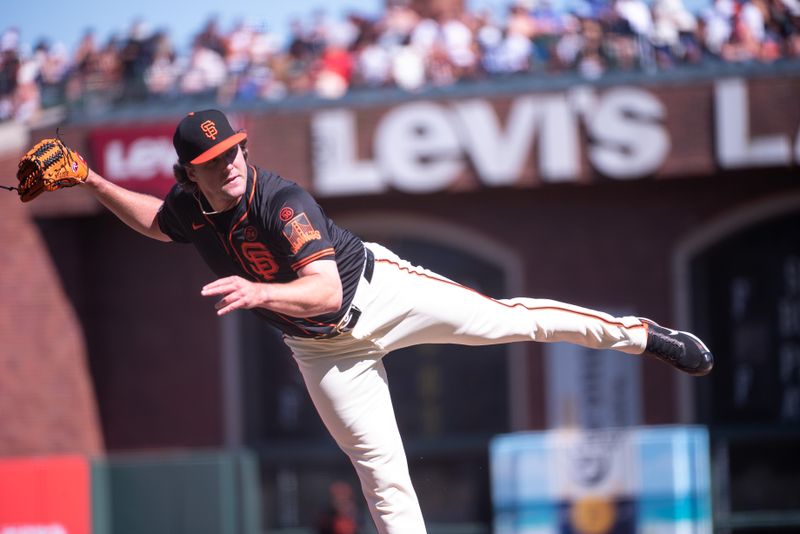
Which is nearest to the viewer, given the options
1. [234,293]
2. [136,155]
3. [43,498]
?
[234,293]

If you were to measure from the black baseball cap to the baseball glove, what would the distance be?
723 millimetres

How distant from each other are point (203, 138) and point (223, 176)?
9.0 inches

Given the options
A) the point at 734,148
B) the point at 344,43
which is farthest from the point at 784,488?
the point at 344,43

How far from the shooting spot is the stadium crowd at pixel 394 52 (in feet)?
42.1

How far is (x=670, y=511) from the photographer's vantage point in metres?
10.8

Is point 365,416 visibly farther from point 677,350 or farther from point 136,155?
point 136,155

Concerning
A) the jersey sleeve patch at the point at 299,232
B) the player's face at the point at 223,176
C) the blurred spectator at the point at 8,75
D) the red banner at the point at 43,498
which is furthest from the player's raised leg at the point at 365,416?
the blurred spectator at the point at 8,75

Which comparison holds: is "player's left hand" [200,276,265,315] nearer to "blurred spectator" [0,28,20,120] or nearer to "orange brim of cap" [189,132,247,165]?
"orange brim of cap" [189,132,247,165]

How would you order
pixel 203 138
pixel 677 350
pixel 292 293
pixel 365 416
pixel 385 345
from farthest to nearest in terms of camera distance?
pixel 677 350 → pixel 385 345 → pixel 365 416 → pixel 203 138 → pixel 292 293

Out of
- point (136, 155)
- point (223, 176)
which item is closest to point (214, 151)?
point (223, 176)

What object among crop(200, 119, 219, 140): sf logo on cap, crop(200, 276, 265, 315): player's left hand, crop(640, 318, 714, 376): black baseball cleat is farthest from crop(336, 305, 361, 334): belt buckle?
crop(640, 318, 714, 376): black baseball cleat

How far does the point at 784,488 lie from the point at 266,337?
6.22 m

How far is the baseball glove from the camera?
5.43 meters

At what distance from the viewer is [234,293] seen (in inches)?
176
